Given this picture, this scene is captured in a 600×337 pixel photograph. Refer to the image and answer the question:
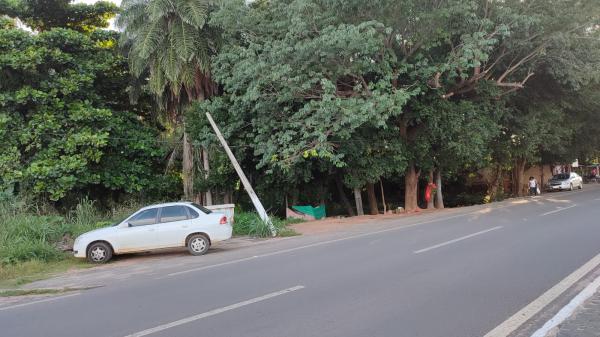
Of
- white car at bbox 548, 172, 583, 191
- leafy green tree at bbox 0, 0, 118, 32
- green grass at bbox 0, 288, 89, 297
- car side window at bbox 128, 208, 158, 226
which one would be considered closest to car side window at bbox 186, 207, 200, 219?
car side window at bbox 128, 208, 158, 226

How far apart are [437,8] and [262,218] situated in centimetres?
1022

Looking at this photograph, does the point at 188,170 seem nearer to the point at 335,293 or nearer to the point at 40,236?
the point at 40,236

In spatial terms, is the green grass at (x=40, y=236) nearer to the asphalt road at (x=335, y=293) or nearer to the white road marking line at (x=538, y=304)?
the asphalt road at (x=335, y=293)

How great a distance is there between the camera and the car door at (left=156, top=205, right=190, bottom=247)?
13.0 meters

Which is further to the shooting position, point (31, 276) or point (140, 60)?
point (140, 60)

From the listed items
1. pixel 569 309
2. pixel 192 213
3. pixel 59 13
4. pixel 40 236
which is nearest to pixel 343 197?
pixel 192 213

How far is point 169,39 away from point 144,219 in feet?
34.3

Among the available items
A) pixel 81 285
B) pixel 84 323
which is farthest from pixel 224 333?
pixel 81 285

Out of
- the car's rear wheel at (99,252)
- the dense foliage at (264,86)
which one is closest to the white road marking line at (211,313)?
the car's rear wheel at (99,252)

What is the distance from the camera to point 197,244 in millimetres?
13258

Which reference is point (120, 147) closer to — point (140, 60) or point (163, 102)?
point (163, 102)

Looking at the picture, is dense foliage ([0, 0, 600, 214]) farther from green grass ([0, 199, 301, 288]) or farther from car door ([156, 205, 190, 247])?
car door ([156, 205, 190, 247])

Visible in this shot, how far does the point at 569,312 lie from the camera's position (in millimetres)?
5906

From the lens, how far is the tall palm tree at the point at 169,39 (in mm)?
20169
